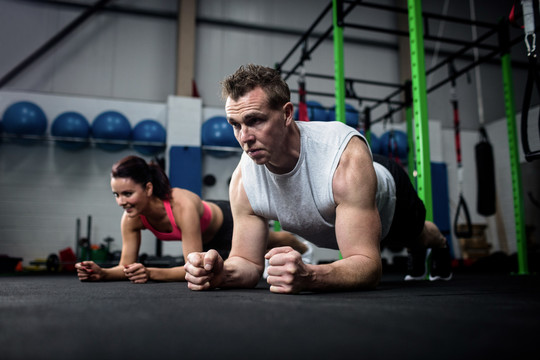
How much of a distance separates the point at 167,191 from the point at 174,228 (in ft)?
0.76

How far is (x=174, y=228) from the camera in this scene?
2479 mm

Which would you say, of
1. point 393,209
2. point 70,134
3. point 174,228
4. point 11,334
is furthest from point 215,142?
point 11,334

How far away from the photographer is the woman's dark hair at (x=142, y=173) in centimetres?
231

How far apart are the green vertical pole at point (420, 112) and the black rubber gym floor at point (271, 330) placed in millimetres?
1450

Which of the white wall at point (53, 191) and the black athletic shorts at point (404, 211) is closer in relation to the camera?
the black athletic shorts at point (404, 211)

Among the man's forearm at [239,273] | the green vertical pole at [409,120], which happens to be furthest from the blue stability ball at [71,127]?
the man's forearm at [239,273]

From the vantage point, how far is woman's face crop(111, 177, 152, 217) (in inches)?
90.2

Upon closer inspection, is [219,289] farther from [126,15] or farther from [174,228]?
[126,15]

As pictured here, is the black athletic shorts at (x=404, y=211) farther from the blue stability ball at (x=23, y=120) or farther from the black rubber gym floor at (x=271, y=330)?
the blue stability ball at (x=23, y=120)

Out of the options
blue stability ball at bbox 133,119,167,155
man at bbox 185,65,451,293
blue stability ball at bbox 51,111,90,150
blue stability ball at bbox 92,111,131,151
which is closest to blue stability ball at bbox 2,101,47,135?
blue stability ball at bbox 51,111,90,150

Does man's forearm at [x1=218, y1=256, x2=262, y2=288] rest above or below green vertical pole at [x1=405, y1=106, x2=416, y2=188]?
below

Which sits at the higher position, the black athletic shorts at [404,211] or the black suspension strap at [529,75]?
the black suspension strap at [529,75]

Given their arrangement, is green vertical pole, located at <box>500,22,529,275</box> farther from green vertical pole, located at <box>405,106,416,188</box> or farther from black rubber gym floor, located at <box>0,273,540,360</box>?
black rubber gym floor, located at <box>0,273,540,360</box>

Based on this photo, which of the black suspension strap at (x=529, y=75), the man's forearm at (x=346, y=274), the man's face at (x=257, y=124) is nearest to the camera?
the man's forearm at (x=346, y=274)
